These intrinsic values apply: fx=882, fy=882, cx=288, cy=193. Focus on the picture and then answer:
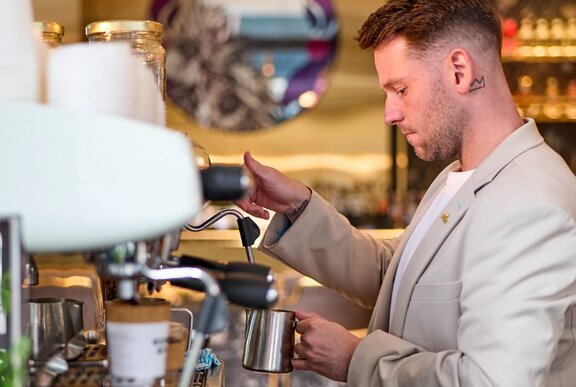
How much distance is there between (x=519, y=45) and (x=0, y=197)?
15.2ft

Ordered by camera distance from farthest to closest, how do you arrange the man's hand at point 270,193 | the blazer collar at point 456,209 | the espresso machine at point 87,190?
1. the man's hand at point 270,193
2. the blazer collar at point 456,209
3. the espresso machine at point 87,190

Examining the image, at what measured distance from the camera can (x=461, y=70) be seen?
190 cm

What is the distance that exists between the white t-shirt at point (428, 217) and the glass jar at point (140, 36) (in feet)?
2.31

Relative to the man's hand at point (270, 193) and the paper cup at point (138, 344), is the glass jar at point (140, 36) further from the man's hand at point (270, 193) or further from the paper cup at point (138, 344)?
the paper cup at point (138, 344)

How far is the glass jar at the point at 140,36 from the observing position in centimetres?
164

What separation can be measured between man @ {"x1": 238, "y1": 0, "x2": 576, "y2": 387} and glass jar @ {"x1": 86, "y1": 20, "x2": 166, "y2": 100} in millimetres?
422

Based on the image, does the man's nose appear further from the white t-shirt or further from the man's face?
the white t-shirt

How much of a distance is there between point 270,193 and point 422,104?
0.45m

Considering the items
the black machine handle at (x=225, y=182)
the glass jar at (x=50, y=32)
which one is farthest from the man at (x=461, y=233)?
the black machine handle at (x=225, y=182)

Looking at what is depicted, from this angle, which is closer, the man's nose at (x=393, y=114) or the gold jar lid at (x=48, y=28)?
the gold jar lid at (x=48, y=28)

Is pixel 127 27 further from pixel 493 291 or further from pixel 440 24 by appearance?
pixel 493 291

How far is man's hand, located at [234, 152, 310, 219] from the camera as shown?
2.11 meters

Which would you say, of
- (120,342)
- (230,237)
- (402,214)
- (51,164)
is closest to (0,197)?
(51,164)

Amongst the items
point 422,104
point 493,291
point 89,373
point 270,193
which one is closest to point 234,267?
point 89,373
